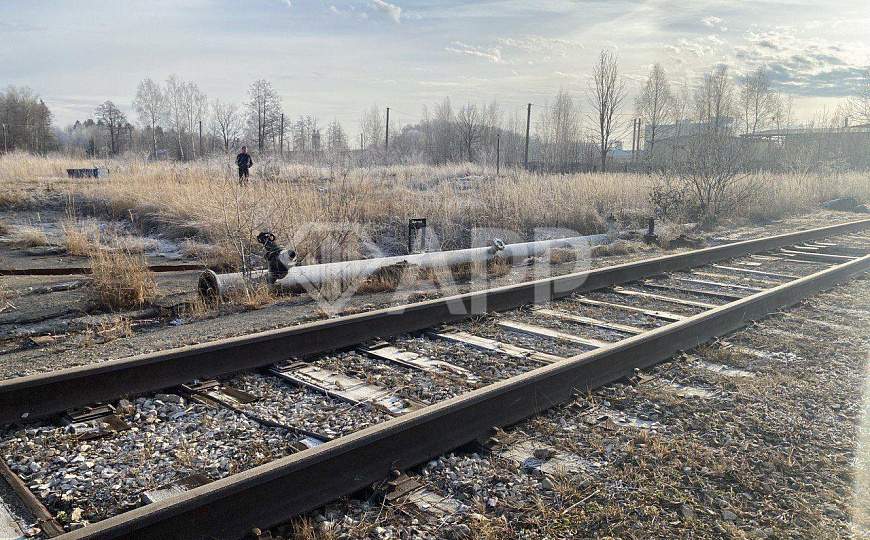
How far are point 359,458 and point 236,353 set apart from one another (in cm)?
209

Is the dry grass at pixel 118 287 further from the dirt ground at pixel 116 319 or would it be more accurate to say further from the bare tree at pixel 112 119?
the bare tree at pixel 112 119

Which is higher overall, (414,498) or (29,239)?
(29,239)

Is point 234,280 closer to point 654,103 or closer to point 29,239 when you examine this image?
point 29,239

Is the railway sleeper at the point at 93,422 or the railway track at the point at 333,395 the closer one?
the railway track at the point at 333,395

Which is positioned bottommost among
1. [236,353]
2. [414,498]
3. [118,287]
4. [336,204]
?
[414,498]

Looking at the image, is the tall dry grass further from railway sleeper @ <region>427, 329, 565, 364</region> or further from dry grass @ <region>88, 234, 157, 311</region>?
railway sleeper @ <region>427, 329, 565, 364</region>

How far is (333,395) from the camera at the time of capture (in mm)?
4203

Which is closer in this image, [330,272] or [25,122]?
[330,272]

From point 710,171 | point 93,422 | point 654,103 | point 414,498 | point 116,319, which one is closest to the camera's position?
point 414,498

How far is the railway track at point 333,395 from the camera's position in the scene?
274 cm


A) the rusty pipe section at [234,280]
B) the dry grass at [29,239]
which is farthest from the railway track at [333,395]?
the dry grass at [29,239]

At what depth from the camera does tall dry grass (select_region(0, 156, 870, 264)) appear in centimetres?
989

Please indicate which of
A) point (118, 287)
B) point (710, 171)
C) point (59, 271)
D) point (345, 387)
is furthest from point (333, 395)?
point (710, 171)

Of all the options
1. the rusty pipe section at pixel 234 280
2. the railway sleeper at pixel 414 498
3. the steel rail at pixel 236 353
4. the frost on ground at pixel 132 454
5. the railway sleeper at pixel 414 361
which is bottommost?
the railway sleeper at pixel 414 498
